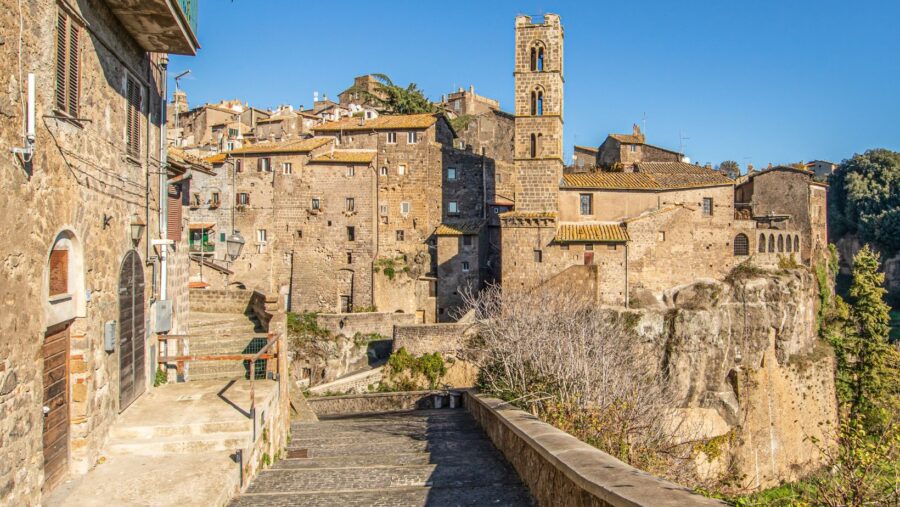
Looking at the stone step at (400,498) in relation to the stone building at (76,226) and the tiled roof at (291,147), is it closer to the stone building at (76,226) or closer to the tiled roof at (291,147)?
the stone building at (76,226)

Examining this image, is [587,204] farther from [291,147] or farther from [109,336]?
[109,336]

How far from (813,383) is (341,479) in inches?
1346

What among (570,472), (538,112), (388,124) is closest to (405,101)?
(388,124)

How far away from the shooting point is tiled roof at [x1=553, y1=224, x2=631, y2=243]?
3422 centimetres

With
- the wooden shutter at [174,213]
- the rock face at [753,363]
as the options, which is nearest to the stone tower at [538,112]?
the rock face at [753,363]

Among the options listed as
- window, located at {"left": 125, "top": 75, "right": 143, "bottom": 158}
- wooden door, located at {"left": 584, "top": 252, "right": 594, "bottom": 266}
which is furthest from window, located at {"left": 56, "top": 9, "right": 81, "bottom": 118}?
wooden door, located at {"left": 584, "top": 252, "right": 594, "bottom": 266}

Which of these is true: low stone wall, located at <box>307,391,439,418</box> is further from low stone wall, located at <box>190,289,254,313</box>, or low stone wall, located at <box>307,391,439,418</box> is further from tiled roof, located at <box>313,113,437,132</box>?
tiled roof, located at <box>313,113,437,132</box>

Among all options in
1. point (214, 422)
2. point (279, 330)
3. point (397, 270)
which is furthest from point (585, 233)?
point (214, 422)

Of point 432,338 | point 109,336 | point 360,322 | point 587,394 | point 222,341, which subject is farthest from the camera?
point 360,322

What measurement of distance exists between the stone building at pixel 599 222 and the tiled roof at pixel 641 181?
53 mm

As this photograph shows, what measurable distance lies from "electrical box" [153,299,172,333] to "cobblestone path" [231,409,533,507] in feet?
10.2

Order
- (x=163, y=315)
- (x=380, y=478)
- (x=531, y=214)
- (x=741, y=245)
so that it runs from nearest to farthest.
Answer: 1. (x=380, y=478)
2. (x=163, y=315)
3. (x=531, y=214)
4. (x=741, y=245)

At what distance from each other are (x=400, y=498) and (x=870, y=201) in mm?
67583

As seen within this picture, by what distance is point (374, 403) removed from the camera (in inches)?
858
